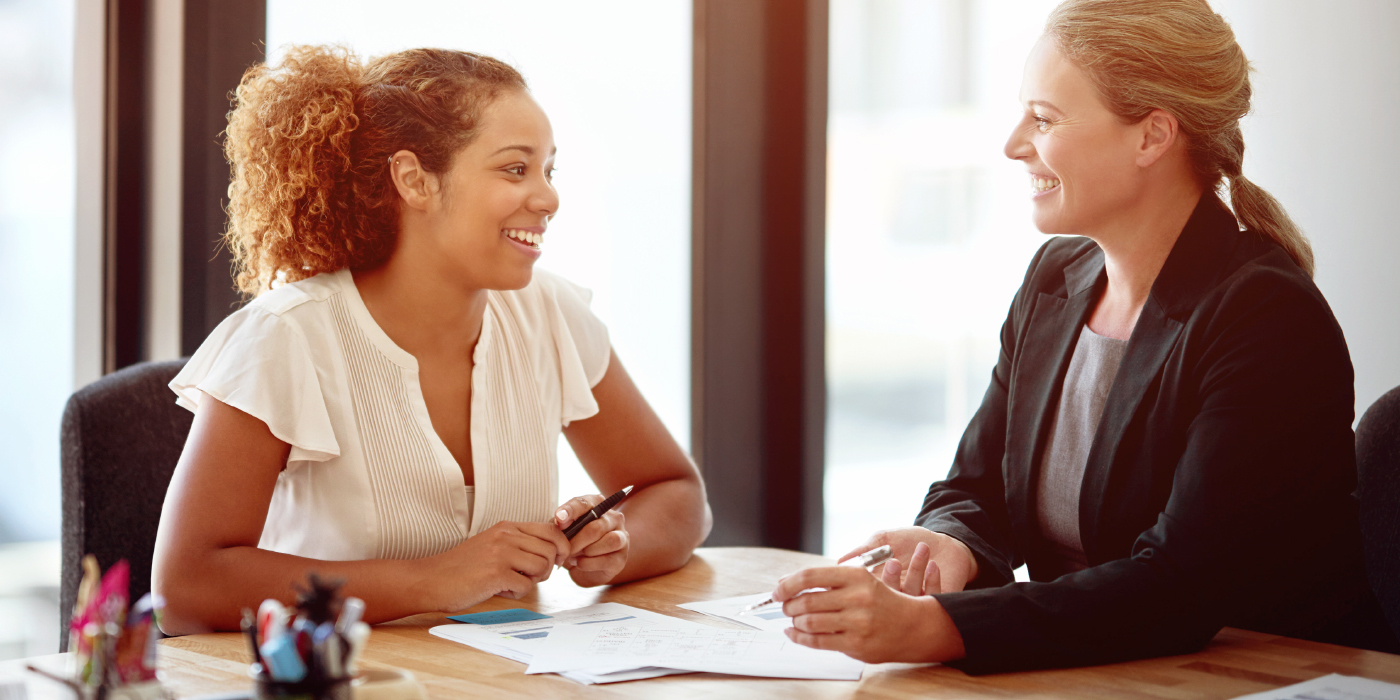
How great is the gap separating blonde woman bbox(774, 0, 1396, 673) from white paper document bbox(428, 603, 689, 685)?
186 millimetres

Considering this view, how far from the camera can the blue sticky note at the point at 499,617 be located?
134 centimetres

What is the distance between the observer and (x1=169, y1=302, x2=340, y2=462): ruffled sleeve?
4.60 feet

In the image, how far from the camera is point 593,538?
1464 millimetres

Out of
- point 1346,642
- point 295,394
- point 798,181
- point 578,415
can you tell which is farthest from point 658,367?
point 1346,642

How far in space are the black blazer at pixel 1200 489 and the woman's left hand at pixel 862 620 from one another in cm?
3

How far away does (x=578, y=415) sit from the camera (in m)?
1.77

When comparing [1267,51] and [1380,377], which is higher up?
[1267,51]

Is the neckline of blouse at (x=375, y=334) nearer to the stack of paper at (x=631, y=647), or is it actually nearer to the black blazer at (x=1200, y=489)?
the stack of paper at (x=631, y=647)

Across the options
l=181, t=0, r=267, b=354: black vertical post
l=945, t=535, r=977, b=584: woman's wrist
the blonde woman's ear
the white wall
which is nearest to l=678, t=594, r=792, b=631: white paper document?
l=945, t=535, r=977, b=584: woman's wrist

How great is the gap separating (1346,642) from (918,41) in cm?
218

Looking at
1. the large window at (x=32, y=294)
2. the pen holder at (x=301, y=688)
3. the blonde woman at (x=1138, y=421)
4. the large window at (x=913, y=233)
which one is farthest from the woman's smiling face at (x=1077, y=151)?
the large window at (x=32, y=294)

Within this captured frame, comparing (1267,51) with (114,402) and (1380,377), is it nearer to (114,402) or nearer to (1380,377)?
(1380,377)

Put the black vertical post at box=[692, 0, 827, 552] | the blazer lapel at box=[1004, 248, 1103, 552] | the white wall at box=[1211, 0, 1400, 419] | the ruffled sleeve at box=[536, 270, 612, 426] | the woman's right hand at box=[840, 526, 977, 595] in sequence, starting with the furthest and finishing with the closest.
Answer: the black vertical post at box=[692, 0, 827, 552] → the white wall at box=[1211, 0, 1400, 419] → the ruffled sleeve at box=[536, 270, 612, 426] → the blazer lapel at box=[1004, 248, 1103, 552] → the woman's right hand at box=[840, 526, 977, 595]

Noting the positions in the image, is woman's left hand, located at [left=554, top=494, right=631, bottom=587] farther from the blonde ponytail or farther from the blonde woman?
the blonde ponytail
